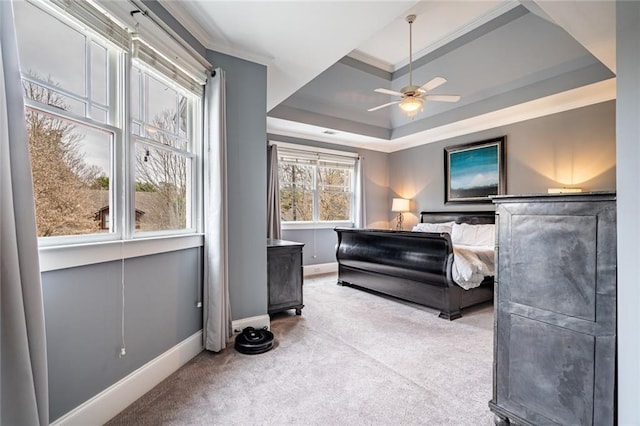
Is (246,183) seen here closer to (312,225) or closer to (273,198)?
(273,198)

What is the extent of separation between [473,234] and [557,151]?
64.3 inches

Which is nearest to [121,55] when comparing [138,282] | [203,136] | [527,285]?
[203,136]

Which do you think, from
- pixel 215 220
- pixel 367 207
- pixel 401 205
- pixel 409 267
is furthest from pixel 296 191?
pixel 215 220

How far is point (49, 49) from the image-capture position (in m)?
1.48

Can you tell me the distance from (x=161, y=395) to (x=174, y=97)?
2136 millimetres

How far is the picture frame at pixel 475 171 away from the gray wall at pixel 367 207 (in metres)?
1.51

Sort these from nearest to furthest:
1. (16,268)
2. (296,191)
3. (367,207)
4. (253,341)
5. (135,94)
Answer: (16,268)
(135,94)
(253,341)
(296,191)
(367,207)

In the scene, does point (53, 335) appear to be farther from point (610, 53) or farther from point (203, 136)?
point (610, 53)

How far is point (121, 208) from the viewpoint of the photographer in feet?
6.01

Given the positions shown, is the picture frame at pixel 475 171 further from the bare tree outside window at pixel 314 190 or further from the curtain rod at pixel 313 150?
the bare tree outside window at pixel 314 190

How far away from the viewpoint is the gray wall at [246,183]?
2.73 metres

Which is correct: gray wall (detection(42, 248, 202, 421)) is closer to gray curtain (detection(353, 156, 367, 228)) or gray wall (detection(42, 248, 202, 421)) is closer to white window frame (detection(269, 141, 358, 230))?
white window frame (detection(269, 141, 358, 230))

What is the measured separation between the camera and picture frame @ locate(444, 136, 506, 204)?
195 inches

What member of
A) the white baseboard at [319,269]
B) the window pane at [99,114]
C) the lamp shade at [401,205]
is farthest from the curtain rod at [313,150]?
the window pane at [99,114]
